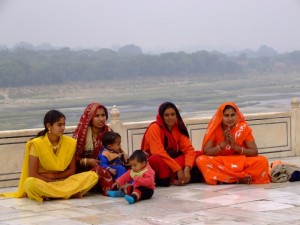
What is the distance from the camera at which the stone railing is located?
6.75m

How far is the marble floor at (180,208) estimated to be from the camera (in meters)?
4.51

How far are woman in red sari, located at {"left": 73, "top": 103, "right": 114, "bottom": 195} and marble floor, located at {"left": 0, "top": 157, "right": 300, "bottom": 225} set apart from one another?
12.4 inches

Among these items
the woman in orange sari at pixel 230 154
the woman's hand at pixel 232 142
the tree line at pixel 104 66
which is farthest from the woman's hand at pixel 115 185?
the tree line at pixel 104 66

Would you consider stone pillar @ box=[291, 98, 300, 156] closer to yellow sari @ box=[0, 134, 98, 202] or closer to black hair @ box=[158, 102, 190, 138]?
black hair @ box=[158, 102, 190, 138]

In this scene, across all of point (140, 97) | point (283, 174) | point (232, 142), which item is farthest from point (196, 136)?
point (140, 97)

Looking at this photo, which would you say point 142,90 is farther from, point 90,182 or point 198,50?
point 90,182

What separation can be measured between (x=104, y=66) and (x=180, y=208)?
2610 centimetres

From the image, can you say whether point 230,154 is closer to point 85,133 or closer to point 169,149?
point 169,149

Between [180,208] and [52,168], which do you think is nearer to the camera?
[180,208]

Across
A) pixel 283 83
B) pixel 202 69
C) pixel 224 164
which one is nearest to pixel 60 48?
pixel 202 69

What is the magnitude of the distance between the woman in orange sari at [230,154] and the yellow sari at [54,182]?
1135mm

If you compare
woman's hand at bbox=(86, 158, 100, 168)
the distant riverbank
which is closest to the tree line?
the distant riverbank

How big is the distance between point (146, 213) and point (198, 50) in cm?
3403

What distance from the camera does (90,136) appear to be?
19.6 feet
